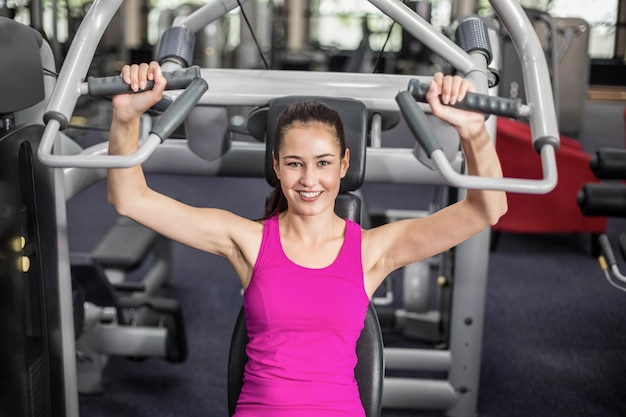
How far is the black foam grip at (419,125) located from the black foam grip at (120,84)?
1.21 feet

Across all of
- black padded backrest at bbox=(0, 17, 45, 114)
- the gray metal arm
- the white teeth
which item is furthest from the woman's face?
black padded backrest at bbox=(0, 17, 45, 114)

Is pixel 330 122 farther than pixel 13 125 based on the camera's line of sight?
No

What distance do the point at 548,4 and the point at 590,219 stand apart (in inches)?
289

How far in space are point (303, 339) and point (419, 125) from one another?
20.1 inches

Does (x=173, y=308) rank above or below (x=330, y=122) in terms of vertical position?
below

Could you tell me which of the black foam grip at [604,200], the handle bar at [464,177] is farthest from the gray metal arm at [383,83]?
the black foam grip at [604,200]

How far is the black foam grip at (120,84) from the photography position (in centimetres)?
134

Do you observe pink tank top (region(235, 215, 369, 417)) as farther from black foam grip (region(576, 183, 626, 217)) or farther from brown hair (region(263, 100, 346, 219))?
black foam grip (region(576, 183, 626, 217))

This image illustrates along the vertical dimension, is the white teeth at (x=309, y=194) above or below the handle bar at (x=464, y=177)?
below

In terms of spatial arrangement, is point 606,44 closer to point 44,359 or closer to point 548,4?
point 548,4

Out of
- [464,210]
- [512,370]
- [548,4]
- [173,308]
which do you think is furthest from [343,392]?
[548,4]

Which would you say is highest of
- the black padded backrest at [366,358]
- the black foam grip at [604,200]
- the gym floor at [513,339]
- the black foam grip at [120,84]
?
the black foam grip at [120,84]

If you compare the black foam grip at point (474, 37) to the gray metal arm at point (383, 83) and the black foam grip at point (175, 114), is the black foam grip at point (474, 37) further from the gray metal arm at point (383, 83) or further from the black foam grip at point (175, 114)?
the black foam grip at point (175, 114)

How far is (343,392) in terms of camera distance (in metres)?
1.50
